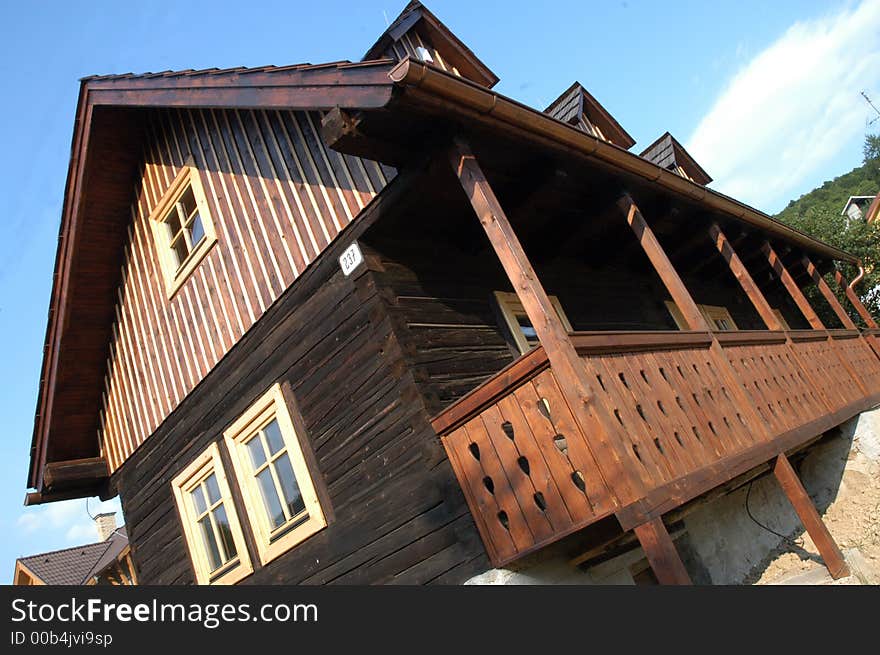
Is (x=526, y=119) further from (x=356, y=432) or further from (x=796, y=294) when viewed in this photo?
(x=796, y=294)

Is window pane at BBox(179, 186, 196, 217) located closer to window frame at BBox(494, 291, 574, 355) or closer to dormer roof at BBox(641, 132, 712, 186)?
window frame at BBox(494, 291, 574, 355)

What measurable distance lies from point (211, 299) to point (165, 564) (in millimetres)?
3532

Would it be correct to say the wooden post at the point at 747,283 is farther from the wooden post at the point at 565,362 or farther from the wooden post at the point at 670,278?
the wooden post at the point at 565,362

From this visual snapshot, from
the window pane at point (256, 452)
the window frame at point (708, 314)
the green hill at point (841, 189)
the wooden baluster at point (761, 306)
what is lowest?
the wooden baluster at point (761, 306)

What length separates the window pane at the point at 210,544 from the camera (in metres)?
7.63

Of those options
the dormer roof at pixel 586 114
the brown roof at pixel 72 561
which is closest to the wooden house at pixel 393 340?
the dormer roof at pixel 586 114

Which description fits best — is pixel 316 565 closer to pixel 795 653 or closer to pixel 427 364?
pixel 427 364

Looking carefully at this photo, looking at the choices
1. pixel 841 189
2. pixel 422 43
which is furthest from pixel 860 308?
pixel 841 189

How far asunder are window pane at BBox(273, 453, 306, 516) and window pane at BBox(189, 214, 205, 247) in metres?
3.30

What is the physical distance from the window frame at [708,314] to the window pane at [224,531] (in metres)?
7.18

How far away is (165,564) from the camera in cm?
833

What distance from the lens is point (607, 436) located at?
3.89 metres

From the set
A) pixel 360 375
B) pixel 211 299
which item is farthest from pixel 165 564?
pixel 360 375

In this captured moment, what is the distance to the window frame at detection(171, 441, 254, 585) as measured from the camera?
7.07 m
